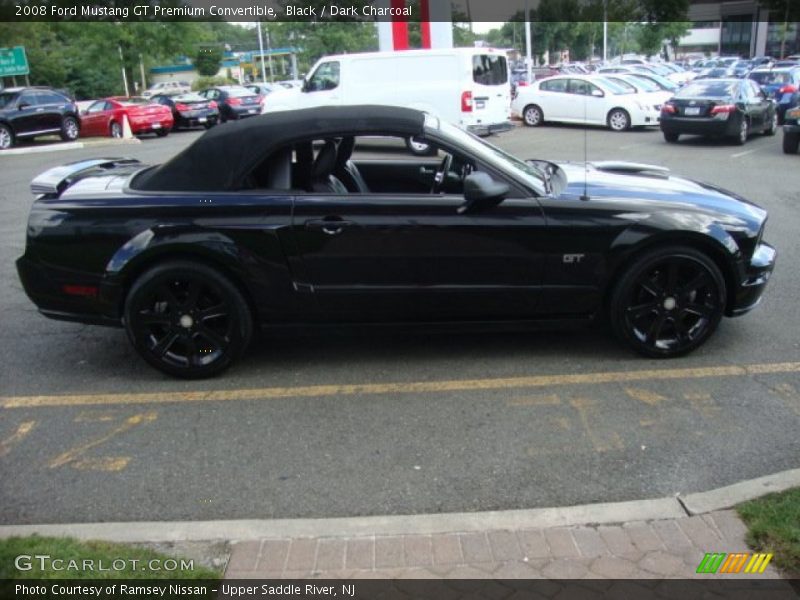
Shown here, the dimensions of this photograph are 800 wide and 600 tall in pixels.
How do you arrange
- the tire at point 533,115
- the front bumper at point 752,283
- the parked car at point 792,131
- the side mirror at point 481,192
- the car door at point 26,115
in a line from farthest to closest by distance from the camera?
the tire at point 533,115
the car door at point 26,115
the parked car at point 792,131
the front bumper at point 752,283
the side mirror at point 481,192

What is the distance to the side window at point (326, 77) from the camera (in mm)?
16969

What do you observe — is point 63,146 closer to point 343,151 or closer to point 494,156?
point 343,151

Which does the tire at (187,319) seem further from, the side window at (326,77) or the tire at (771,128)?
the tire at (771,128)

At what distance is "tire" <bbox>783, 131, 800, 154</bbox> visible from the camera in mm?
14766

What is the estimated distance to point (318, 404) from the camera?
4363 millimetres

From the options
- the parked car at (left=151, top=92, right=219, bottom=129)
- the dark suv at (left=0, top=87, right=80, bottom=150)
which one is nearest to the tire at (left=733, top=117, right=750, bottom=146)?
the parked car at (left=151, top=92, right=219, bottom=129)

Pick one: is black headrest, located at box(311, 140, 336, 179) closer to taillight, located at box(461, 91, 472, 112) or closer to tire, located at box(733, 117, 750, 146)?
taillight, located at box(461, 91, 472, 112)

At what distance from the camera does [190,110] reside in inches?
1077

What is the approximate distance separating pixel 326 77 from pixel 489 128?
12.8 feet

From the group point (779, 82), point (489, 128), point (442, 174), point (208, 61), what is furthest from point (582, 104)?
point (208, 61)

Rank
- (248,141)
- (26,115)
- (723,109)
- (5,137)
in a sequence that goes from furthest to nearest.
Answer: (26,115)
(5,137)
(723,109)
(248,141)

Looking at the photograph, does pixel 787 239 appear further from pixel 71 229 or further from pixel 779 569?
pixel 71 229

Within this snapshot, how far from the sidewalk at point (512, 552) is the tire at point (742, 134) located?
50.6 feet

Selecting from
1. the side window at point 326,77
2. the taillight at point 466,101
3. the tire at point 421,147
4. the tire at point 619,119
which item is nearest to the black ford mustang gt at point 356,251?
the tire at point 421,147
